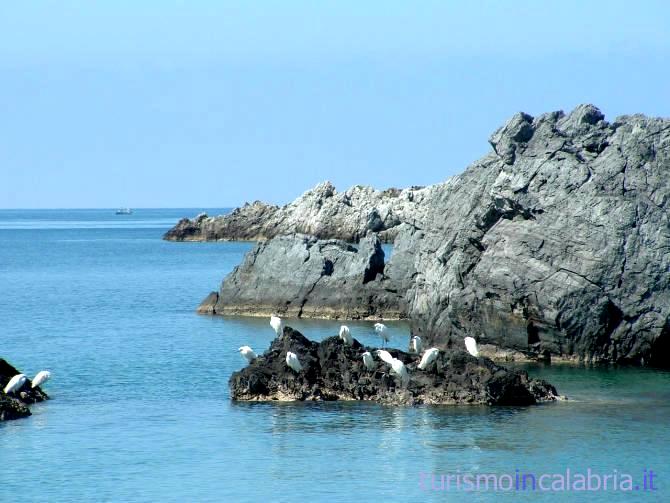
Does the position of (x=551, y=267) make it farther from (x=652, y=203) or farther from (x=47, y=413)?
(x=47, y=413)

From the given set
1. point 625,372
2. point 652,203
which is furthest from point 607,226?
point 625,372

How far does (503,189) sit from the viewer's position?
46.0 metres

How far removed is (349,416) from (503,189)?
15034 millimetres

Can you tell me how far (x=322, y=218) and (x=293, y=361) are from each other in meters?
→ 106

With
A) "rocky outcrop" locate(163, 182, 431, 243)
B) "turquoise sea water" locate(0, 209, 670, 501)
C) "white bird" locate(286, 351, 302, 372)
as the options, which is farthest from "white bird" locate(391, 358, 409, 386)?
"rocky outcrop" locate(163, 182, 431, 243)

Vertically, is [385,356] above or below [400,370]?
above

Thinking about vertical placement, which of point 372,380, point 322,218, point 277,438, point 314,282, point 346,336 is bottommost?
point 277,438

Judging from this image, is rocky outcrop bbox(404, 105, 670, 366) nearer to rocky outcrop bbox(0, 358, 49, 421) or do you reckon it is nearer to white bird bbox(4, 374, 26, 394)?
rocky outcrop bbox(0, 358, 49, 421)

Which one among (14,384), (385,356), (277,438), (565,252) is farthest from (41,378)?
(565,252)

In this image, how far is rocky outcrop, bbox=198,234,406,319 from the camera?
6188 centimetres

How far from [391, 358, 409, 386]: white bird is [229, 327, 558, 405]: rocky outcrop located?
14cm

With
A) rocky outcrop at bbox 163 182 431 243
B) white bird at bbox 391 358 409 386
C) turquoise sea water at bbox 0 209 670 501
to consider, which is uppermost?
rocky outcrop at bbox 163 182 431 243

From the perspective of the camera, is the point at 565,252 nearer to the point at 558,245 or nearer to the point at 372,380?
the point at 558,245

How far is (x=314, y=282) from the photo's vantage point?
62.7 m
